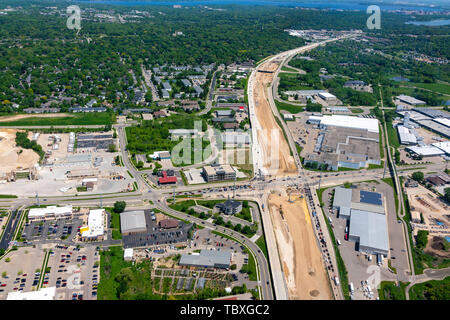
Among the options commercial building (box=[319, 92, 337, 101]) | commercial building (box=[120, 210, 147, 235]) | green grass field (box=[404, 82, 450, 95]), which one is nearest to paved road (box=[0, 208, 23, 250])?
commercial building (box=[120, 210, 147, 235])

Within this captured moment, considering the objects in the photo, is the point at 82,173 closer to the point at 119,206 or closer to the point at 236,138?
the point at 119,206

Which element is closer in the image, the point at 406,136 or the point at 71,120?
the point at 406,136

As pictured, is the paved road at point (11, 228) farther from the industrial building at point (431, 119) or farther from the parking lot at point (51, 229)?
the industrial building at point (431, 119)

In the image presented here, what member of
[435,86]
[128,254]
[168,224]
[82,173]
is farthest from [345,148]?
[435,86]

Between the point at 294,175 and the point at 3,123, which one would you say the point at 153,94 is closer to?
the point at 3,123

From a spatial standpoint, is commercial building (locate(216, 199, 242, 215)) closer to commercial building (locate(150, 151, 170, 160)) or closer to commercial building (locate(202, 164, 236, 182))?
commercial building (locate(202, 164, 236, 182))

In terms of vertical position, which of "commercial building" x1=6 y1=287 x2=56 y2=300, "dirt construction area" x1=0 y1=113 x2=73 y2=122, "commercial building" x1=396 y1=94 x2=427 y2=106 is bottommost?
"commercial building" x1=6 y1=287 x2=56 y2=300
